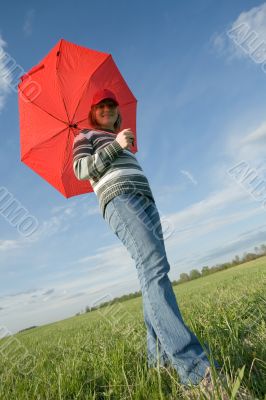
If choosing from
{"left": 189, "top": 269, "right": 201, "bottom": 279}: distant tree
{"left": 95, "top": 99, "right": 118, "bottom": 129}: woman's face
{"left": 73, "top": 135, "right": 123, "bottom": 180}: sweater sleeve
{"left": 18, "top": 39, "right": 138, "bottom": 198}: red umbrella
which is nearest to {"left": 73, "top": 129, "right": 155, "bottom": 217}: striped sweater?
{"left": 73, "top": 135, "right": 123, "bottom": 180}: sweater sleeve

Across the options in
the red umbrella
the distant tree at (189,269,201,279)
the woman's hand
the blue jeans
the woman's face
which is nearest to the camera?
the blue jeans

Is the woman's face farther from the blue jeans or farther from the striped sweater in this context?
the blue jeans

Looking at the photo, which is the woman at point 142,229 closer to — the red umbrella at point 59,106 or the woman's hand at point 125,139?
the woman's hand at point 125,139

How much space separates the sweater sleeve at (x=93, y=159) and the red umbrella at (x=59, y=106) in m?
1.48

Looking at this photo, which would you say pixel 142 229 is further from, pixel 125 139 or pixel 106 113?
pixel 106 113


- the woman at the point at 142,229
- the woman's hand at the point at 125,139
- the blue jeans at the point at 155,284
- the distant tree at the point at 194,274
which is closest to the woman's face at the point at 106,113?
the woman at the point at 142,229

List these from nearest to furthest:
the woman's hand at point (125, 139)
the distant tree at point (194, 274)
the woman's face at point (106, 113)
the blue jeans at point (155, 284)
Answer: the blue jeans at point (155, 284) → the woman's hand at point (125, 139) → the woman's face at point (106, 113) → the distant tree at point (194, 274)

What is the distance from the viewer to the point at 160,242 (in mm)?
2922

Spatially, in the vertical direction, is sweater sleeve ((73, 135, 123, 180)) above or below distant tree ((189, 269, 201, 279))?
below

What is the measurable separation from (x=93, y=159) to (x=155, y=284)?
1.15m

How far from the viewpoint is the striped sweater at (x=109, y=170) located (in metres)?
3.06

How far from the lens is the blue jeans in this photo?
2482 mm

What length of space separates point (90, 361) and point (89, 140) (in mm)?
2116

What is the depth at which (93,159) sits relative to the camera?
314 cm
